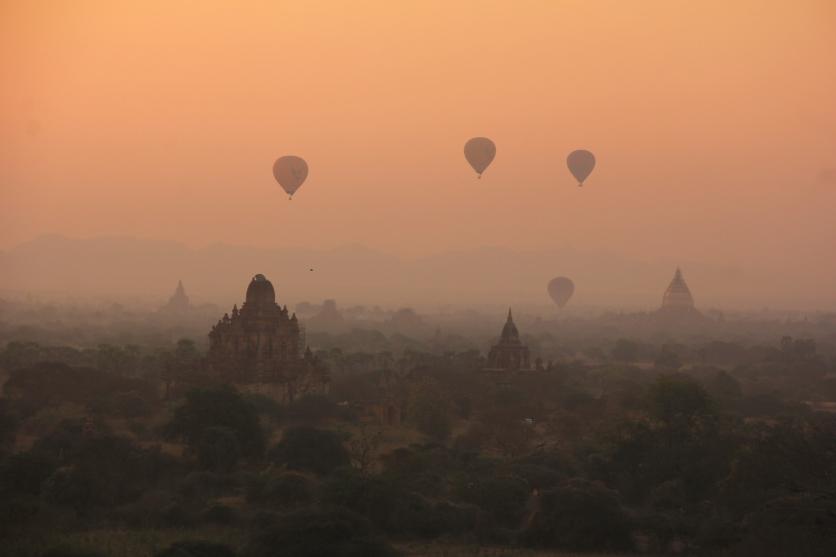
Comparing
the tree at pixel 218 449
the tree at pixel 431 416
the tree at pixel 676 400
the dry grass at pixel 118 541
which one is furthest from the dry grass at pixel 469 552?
the tree at pixel 431 416

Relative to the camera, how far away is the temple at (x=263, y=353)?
56.6 m

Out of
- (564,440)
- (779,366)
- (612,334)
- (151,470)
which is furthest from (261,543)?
(612,334)

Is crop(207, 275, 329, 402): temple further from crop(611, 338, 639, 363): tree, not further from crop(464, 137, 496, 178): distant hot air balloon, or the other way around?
crop(611, 338, 639, 363): tree

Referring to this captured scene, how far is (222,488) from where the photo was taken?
36938 millimetres

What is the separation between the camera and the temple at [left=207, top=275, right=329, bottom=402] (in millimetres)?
56594

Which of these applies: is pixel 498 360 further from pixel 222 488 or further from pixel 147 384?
pixel 222 488

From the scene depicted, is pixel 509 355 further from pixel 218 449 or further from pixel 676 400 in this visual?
pixel 218 449

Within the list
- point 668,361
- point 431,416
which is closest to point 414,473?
point 431,416

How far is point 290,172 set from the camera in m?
89.9

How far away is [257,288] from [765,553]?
3488 cm

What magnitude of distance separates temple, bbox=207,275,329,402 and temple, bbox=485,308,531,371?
15.9 m

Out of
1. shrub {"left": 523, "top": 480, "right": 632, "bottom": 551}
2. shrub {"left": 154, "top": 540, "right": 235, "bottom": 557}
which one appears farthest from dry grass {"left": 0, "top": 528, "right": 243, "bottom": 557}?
shrub {"left": 523, "top": 480, "right": 632, "bottom": 551}

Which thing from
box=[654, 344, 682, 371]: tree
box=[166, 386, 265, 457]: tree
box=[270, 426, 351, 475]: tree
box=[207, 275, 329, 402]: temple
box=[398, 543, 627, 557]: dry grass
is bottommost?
box=[398, 543, 627, 557]: dry grass

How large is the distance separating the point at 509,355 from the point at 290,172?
25250 millimetres
